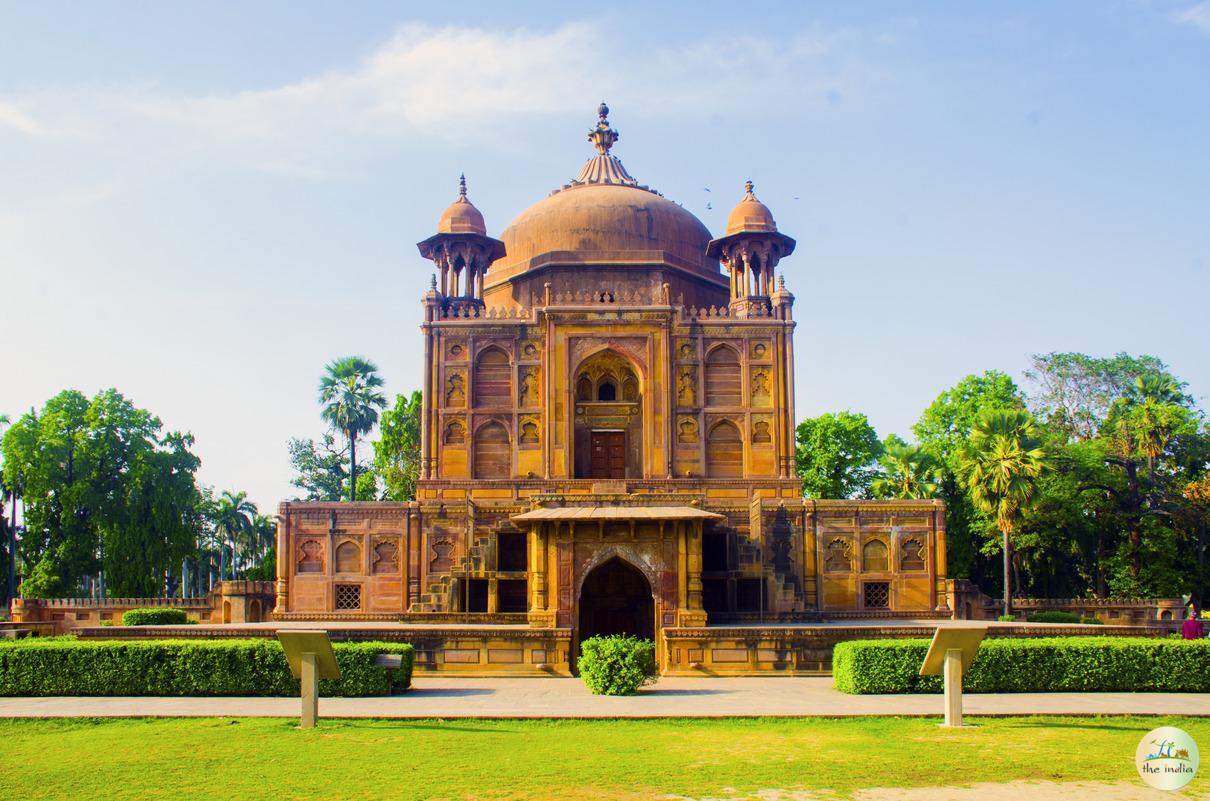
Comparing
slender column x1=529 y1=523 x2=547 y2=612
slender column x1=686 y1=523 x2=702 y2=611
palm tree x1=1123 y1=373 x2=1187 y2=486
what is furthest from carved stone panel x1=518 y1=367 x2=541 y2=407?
palm tree x1=1123 y1=373 x2=1187 y2=486

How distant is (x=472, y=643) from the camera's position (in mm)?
29469

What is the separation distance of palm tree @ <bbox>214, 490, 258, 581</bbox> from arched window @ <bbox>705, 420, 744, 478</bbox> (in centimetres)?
6299

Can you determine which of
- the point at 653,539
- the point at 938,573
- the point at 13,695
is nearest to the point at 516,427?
the point at 653,539

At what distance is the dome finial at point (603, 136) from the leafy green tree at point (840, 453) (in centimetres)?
1907

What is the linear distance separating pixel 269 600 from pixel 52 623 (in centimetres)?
952

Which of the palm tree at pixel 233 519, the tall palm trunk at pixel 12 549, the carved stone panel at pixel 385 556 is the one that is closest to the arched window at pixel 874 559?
the carved stone panel at pixel 385 556

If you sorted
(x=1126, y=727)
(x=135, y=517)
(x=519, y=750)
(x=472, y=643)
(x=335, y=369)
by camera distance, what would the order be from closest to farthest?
(x=519, y=750)
(x=1126, y=727)
(x=472, y=643)
(x=135, y=517)
(x=335, y=369)

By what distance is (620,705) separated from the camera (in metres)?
21.7

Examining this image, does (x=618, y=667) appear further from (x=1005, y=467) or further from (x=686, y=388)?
(x=1005, y=467)

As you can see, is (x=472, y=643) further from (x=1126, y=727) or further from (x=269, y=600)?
(x=269, y=600)

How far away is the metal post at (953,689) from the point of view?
741 inches

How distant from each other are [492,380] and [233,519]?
201 feet

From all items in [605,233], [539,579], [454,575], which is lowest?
[454,575]

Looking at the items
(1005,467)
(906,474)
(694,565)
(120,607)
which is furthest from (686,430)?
(120,607)
